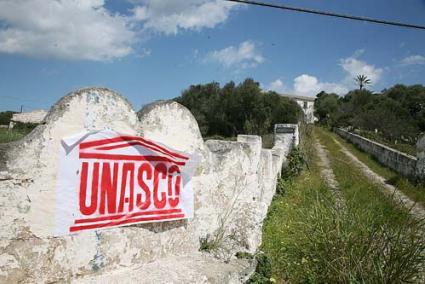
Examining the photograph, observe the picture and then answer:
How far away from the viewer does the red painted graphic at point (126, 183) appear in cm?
271

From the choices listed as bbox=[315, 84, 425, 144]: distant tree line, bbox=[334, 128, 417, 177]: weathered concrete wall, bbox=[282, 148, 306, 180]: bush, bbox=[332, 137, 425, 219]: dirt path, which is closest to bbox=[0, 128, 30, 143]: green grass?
bbox=[282, 148, 306, 180]: bush

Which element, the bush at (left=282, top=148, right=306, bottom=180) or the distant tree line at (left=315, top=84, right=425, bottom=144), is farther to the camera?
the distant tree line at (left=315, top=84, right=425, bottom=144)

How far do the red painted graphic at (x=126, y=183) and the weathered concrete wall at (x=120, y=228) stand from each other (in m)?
0.09

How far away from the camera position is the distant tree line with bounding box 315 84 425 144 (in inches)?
1518

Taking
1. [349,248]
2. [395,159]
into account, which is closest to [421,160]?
[395,159]

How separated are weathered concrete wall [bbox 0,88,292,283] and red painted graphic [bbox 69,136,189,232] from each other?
0.29 ft

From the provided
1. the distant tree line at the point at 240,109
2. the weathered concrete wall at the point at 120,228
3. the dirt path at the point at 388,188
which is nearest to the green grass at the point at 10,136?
the weathered concrete wall at the point at 120,228

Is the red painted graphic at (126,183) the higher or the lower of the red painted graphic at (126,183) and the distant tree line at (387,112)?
the lower

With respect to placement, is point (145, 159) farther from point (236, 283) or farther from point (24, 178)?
point (236, 283)

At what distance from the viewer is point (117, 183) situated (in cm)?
290

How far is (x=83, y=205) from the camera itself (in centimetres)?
269

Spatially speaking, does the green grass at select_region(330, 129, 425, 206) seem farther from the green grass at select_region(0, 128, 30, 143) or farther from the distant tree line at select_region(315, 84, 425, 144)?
→ the distant tree line at select_region(315, 84, 425, 144)

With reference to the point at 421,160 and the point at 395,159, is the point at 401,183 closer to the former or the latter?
the point at 421,160

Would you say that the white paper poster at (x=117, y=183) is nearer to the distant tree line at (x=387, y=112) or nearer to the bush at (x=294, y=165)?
the bush at (x=294, y=165)
